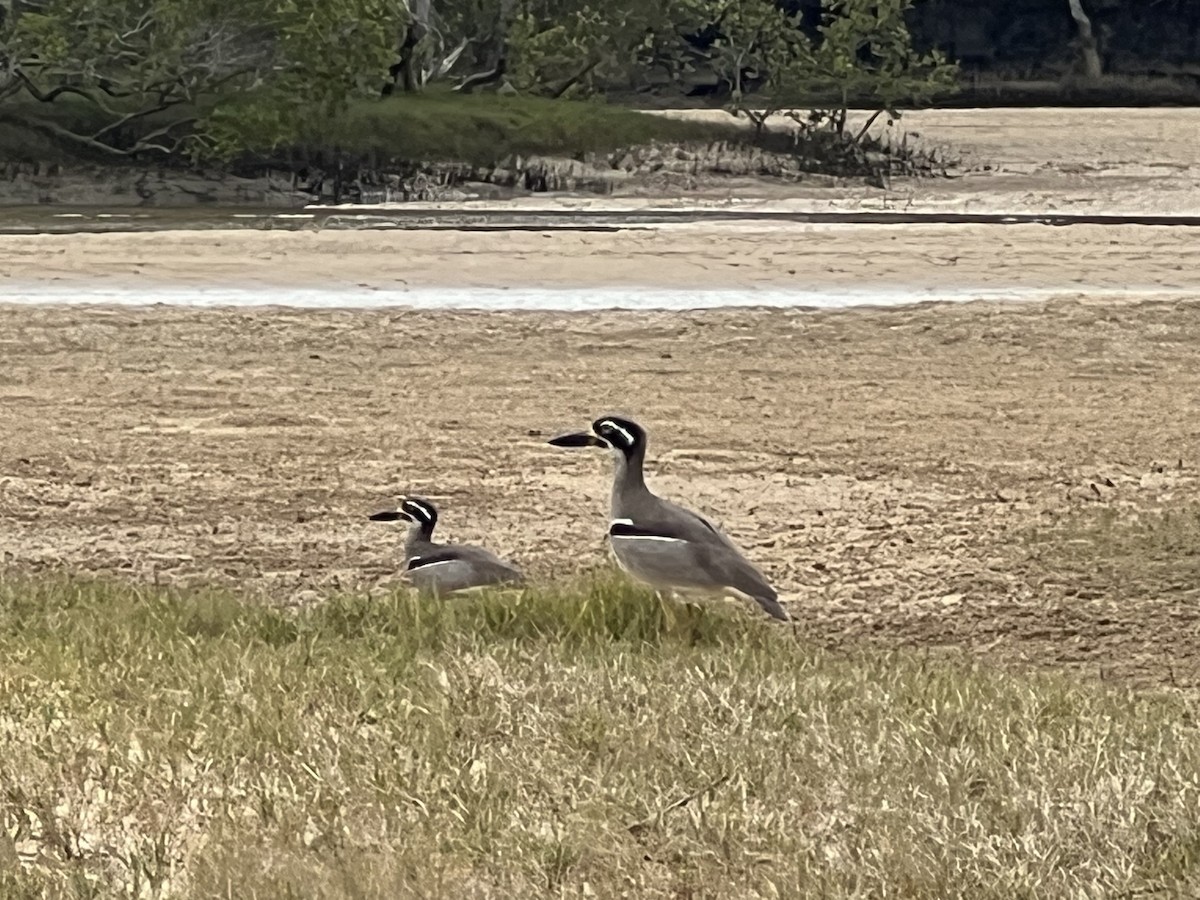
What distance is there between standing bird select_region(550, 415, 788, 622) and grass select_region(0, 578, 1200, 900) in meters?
0.22

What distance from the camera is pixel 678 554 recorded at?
786 centimetres

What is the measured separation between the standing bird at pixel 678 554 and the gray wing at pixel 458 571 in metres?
0.70

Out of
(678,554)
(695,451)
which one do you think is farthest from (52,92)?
(678,554)

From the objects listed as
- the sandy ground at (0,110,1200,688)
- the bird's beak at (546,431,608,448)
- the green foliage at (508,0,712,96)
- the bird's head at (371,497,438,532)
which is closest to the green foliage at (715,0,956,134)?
the green foliage at (508,0,712,96)

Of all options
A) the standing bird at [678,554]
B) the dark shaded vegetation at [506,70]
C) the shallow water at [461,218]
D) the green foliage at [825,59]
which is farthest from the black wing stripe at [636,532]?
the green foliage at [825,59]

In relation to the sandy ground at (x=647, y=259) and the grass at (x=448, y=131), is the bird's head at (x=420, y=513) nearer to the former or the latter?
the sandy ground at (x=647, y=259)

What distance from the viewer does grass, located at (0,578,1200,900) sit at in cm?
510

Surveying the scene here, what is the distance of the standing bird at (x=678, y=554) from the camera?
7.85 metres

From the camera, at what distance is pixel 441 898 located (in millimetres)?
4895

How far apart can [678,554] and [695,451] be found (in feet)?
18.0

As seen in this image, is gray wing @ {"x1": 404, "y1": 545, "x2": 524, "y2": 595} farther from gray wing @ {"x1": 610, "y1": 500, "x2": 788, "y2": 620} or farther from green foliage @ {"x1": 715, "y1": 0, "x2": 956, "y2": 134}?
green foliage @ {"x1": 715, "y1": 0, "x2": 956, "y2": 134}

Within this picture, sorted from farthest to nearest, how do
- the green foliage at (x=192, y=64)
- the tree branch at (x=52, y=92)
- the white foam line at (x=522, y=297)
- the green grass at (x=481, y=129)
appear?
the green grass at (x=481, y=129)
the tree branch at (x=52, y=92)
the green foliage at (x=192, y=64)
the white foam line at (x=522, y=297)

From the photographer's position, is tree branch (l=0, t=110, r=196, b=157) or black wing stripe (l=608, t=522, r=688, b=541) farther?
tree branch (l=0, t=110, r=196, b=157)

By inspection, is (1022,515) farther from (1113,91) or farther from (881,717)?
(1113,91)
